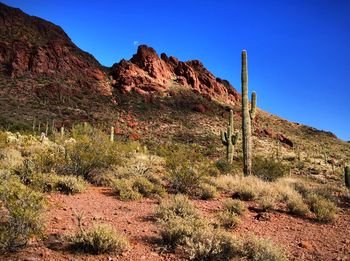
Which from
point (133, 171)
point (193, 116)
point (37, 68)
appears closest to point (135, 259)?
point (133, 171)

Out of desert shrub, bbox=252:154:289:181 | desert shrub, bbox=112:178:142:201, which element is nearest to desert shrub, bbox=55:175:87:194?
desert shrub, bbox=112:178:142:201

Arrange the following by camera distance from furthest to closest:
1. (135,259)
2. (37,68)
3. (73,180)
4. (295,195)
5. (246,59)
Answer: (37,68) < (246,59) < (295,195) < (73,180) < (135,259)

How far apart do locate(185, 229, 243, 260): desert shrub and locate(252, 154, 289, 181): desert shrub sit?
9.55m

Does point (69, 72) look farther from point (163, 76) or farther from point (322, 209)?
point (322, 209)

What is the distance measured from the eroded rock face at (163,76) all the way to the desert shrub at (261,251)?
59.9 m

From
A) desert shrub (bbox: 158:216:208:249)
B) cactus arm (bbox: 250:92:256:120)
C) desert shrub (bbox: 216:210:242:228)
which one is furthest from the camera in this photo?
cactus arm (bbox: 250:92:256:120)

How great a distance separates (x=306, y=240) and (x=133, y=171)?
5787 millimetres

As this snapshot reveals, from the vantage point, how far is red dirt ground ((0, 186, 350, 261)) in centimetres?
518

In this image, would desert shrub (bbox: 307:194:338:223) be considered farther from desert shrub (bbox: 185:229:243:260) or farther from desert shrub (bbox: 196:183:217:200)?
desert shrub (bbox: 185:229:243:260)

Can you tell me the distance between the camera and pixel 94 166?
11.0m

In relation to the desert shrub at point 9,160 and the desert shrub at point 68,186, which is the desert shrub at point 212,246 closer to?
the desert shrub at point 68,186

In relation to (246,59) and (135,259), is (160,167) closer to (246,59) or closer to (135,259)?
(246,59)

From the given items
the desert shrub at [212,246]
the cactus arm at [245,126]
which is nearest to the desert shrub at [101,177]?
the desert shrub at [212,246]

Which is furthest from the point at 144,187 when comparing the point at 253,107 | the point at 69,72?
the point at 69,72
